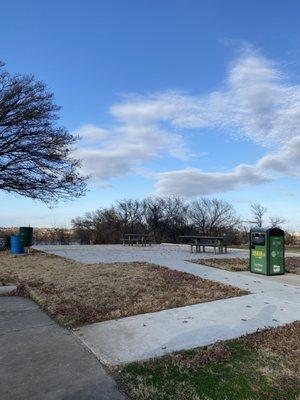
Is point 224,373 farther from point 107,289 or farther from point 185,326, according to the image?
point 107,289

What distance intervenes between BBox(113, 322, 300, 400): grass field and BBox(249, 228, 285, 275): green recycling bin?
20.6 ft

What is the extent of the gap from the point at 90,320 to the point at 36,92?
62.0 ft

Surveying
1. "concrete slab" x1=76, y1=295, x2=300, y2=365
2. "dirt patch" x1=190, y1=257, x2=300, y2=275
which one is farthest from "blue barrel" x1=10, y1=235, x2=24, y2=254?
"concrete slab" x1=76, y1=295, x2=300, y2=365

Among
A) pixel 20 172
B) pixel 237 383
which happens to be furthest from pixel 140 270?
pixel 20 172

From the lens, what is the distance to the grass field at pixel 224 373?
427cm

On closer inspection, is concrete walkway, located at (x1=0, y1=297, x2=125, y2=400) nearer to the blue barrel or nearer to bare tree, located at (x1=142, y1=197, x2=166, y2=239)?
the blue barrel

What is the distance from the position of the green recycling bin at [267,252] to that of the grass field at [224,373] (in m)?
6.28

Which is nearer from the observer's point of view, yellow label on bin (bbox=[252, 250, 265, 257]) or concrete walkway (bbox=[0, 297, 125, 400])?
concrete walkway (bbox=[0, 297, 125, 400])

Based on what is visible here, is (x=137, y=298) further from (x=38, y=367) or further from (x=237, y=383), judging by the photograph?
(x=237, y=383)

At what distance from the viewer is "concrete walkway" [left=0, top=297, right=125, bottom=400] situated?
4406 mm

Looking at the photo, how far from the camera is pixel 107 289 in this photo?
9.59 metres

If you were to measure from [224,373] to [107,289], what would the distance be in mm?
5086

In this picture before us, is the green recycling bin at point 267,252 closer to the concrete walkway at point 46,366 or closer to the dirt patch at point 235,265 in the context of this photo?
the dirt patch at point 235,265

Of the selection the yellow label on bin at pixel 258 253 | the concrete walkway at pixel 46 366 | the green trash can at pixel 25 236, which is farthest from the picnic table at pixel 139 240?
the concrete walkway at pixel 46 366
